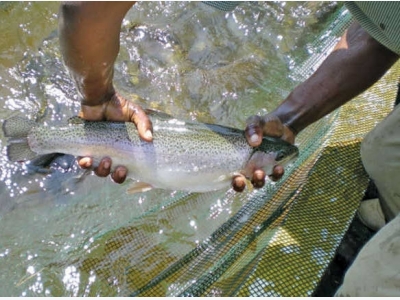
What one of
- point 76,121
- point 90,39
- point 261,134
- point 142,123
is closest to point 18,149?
point 76,121

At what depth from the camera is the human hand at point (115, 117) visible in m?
2.53

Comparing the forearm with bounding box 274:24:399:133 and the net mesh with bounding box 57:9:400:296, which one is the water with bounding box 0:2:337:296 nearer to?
the net mesh with bounding box 57:9:400:296

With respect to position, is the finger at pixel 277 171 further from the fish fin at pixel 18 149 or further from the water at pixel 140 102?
the fish fin at pixel 18 149

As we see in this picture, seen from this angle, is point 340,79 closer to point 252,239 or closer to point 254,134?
point 254,134

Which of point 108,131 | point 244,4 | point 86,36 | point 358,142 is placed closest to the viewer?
point 86,36

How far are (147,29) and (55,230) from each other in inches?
85.9

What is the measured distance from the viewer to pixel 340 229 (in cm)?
304

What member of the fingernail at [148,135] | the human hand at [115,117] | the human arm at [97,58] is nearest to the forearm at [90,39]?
the human arm at [97,58]

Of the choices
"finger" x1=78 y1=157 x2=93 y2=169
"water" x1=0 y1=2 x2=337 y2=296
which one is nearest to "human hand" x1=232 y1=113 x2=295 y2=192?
"water" x1=0 y1=2 x2=337 y2=296

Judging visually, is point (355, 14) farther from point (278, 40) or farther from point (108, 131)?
point (278, 40)

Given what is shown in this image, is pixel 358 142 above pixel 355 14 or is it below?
below

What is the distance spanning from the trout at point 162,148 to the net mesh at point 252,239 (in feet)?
1.43

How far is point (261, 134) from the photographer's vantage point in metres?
2.66

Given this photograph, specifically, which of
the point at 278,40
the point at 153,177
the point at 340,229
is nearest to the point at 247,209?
the point at 340,229
